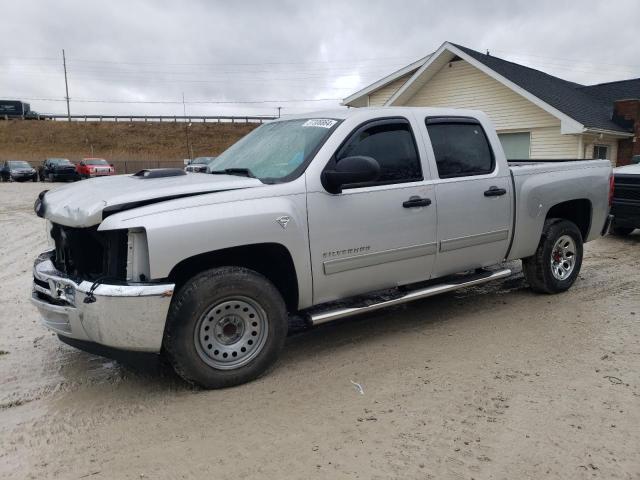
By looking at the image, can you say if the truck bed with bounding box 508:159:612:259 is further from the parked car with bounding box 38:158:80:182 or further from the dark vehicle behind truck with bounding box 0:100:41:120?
the dark vehicle behind truck with bounding box 0:100:41:120

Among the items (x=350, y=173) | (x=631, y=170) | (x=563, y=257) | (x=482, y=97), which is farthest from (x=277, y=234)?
(x=482, y=97)

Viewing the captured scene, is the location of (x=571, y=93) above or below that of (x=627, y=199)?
above

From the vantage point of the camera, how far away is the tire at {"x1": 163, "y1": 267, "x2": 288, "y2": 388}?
3.58 meters

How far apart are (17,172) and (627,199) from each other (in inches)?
1378

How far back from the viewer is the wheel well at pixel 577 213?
20.2 feet

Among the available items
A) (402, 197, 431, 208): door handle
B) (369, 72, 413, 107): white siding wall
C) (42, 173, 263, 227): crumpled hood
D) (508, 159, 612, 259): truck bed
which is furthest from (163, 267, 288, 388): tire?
(369, 72, 413, 107): white siding wall

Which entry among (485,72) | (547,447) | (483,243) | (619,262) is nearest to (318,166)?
(483,243)

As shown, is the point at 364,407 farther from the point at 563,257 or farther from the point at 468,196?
the point at 563,257

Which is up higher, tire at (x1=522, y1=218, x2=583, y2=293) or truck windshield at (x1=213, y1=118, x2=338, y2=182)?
truck windshield at (x1=213, y1=118, x2=338, y2=182)

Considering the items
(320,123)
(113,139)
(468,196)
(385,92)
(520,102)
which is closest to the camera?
(320,123)

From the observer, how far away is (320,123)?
455 centimetres

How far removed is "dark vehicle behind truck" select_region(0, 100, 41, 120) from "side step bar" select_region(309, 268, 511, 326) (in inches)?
2922

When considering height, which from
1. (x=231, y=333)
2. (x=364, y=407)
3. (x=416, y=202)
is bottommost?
(x=364, y=407)

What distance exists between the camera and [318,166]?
411 cm
